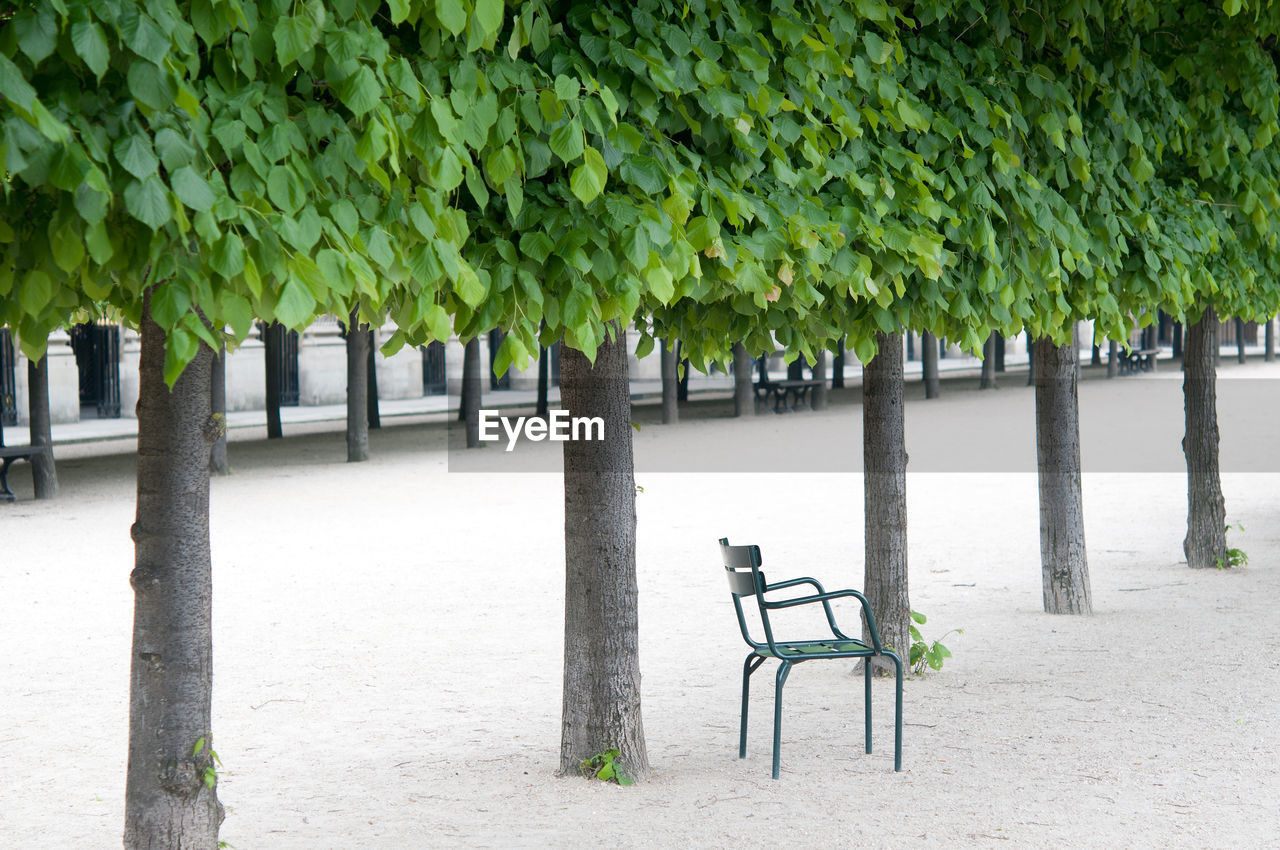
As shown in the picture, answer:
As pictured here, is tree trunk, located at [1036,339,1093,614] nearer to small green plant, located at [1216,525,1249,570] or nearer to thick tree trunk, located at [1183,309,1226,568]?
thick tree trunk, located at [1183,309,1226,568]

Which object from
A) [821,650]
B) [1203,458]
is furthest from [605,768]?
[1203,458]

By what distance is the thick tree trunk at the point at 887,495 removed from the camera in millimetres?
7121

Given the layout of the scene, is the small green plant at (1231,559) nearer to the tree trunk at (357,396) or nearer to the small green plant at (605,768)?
the small green plant at (605,768)

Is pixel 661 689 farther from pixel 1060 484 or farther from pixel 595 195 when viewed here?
pixel 595 195

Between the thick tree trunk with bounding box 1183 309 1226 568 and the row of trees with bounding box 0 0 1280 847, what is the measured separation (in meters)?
3.40

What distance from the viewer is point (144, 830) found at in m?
3.89

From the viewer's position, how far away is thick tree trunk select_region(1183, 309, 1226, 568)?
10.6 meters

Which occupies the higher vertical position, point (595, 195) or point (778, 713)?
point (595, 195)

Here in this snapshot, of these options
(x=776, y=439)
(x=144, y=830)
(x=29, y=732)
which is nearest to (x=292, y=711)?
(x=29, y=732)

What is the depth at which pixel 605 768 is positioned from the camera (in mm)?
5453

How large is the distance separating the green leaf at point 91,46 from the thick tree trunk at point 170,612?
4.66 feet

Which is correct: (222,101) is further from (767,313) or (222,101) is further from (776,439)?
(776,439)

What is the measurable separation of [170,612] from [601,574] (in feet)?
6.63

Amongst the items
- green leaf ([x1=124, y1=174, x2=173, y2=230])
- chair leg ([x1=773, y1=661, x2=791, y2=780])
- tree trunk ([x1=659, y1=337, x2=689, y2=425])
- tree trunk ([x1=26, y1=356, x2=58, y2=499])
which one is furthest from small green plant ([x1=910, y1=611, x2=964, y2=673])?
tree trunk ([x1=659, y1=337, x2=689, y2=425])
